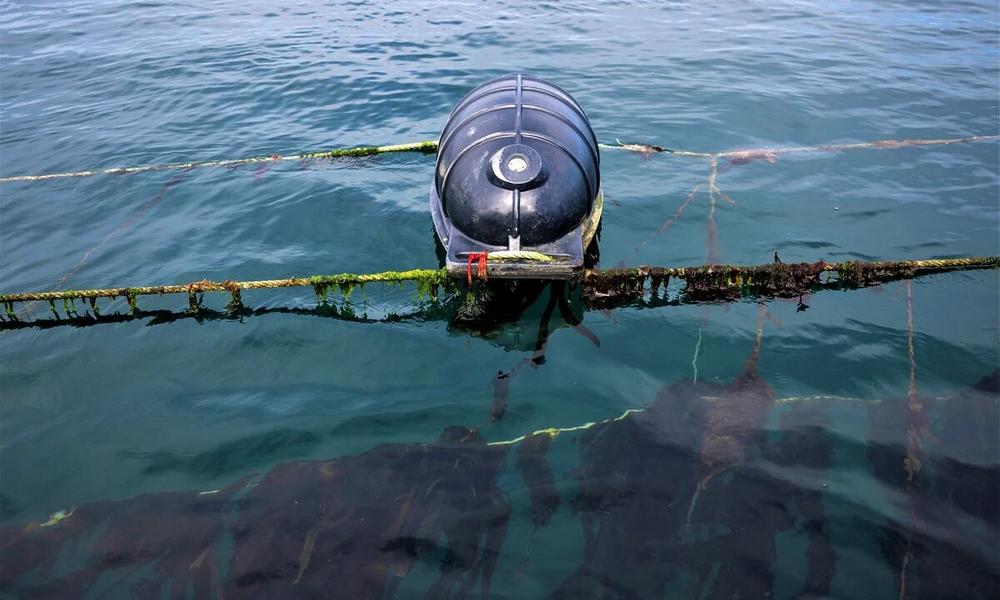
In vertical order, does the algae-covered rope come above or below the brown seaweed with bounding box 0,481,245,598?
above

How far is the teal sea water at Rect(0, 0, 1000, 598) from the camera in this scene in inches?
198

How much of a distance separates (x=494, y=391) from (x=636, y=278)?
2007 mm

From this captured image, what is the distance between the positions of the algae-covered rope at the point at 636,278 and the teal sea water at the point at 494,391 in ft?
1.65

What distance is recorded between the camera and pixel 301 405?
6.61 metres

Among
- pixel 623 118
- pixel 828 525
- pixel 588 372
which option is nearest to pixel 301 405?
pixel 588 372

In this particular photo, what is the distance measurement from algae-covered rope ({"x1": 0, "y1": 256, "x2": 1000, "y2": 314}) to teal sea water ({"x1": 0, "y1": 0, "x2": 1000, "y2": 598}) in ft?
1.65

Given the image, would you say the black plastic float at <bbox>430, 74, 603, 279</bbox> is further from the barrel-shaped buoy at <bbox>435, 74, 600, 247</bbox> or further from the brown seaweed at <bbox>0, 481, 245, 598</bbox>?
the brown seaweed at <bbox>0, 481, 245, 598</bbox>

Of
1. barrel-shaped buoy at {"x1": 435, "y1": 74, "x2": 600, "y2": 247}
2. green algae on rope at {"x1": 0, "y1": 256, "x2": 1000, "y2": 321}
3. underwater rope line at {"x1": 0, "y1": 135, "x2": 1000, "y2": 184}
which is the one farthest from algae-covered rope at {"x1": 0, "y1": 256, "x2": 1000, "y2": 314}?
underwater rope line at {"x1": 0, "y1": 135, "x2": 1000, "y2": 184}

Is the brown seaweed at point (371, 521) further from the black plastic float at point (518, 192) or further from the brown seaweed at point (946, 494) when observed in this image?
the brown seaweed at point (946, 494)

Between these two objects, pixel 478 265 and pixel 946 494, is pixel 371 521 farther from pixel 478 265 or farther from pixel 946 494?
pixel 946 494

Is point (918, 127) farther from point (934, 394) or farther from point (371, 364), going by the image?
point (371, 364)

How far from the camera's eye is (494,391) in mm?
6664

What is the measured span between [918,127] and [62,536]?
49.0ft

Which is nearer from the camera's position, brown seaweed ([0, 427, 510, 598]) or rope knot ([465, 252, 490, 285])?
brown seaweed ([0, 427, 510, 598])
